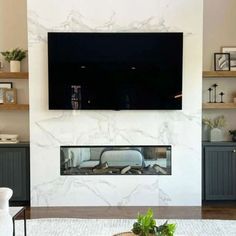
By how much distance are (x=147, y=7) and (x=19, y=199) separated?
2984 millimetres

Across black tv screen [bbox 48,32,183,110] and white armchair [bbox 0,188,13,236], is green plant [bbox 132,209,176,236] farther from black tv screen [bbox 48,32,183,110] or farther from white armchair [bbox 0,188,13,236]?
black tv screen [bbox 48,32,183,110]

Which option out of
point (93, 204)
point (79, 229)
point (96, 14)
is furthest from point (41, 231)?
point (96, 14)

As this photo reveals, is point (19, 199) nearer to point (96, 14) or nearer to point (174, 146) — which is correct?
point (174, 146)

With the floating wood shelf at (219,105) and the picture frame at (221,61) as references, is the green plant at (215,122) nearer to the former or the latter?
the floating wood shelf at (219,105)

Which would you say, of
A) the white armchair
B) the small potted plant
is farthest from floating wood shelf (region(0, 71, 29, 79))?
Result: the white armchair

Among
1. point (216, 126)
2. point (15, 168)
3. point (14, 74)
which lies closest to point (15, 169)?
point (15, 168)

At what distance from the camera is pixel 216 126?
5.54m

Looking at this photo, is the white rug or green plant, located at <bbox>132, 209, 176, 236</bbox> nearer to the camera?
green plant, located at <bbox>132, 209, 176, 236</bbox>

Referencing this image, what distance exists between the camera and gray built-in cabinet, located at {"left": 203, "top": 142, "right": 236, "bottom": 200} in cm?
523

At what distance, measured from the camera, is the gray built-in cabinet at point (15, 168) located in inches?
206

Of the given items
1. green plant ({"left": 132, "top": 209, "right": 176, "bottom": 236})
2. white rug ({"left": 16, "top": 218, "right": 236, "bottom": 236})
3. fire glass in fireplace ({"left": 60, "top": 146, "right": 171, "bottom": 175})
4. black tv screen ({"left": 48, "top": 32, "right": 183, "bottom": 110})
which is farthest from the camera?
fire glass in fireplace ({"left": 60, "top": 146, "right": 171, "bottom": 175})

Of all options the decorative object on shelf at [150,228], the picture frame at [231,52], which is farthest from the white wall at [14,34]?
the decorative object on shelf at [150,228]

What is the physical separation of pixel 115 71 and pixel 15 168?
1815mm

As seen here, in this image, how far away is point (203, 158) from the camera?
5.26 m
